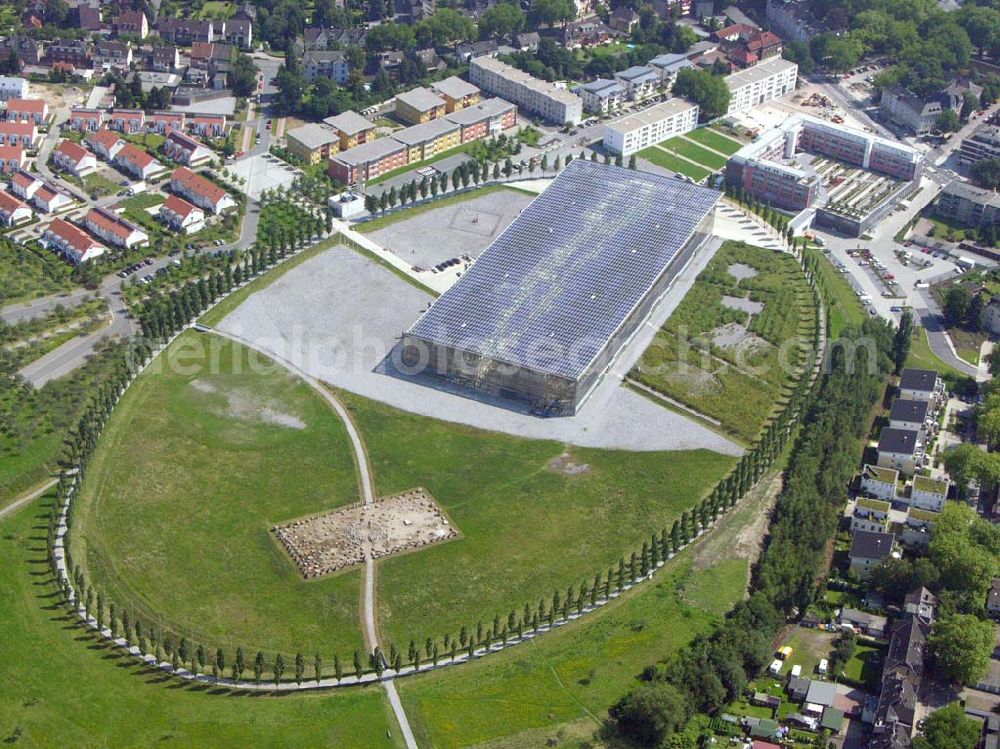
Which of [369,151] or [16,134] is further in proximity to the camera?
[369,151]

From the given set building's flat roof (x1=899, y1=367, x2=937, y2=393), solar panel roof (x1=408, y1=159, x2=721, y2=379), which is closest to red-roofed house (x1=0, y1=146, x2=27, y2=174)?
solar panel roof (x1=408, y1=159, x2=721, y2=379)

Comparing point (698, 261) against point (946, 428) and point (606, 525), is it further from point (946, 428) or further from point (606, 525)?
point (606, 525)

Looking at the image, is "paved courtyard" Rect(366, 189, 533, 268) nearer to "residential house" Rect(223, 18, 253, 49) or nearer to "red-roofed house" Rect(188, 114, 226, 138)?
"red-roofed house" Rect(188, 114, 226, 138)

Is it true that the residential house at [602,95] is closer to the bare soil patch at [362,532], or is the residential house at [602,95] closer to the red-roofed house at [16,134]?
the red-roofed house at [16,134]

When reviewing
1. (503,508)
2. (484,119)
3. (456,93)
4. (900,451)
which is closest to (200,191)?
(484,119)

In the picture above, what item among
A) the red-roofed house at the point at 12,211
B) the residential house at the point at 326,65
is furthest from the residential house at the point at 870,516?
the residential house at the point at 326,65

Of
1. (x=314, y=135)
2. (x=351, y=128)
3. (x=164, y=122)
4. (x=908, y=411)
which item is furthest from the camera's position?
(x=164, y=122)

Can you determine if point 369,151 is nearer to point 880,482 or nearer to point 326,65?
point 326,65
